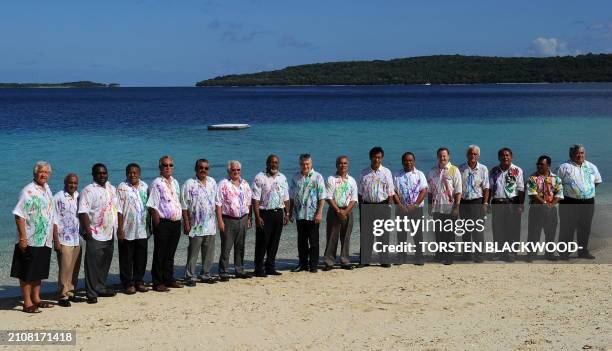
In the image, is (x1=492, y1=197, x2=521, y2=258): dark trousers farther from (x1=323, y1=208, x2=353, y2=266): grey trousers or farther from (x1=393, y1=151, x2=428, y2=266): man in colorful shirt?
(x1=323, y1=208, x2=353, y2=266): grey trousers

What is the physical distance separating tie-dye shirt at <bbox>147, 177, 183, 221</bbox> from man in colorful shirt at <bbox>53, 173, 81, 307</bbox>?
852mm

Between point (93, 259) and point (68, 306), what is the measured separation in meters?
0.58

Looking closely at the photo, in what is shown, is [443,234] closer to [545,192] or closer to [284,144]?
[545,192]

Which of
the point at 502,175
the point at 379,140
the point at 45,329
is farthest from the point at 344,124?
the point at 45,329

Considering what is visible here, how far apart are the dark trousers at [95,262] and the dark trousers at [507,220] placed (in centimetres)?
505

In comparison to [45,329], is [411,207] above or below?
above

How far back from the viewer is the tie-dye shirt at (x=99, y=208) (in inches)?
313

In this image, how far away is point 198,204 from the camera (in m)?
8.74

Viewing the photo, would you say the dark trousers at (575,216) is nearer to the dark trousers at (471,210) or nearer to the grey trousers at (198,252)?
the dark trousers at (471,210)

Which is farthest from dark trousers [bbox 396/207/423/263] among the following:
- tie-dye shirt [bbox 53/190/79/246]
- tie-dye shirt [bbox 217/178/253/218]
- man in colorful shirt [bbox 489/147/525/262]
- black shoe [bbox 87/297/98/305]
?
tie-dye shirt [bbox 53/190/79/246]

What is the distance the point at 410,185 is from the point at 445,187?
470 millimetres

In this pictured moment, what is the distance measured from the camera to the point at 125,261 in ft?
27.9

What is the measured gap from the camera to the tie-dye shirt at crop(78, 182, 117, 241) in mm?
7961

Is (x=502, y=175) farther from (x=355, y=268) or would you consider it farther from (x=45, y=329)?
(x=45, y=329)
